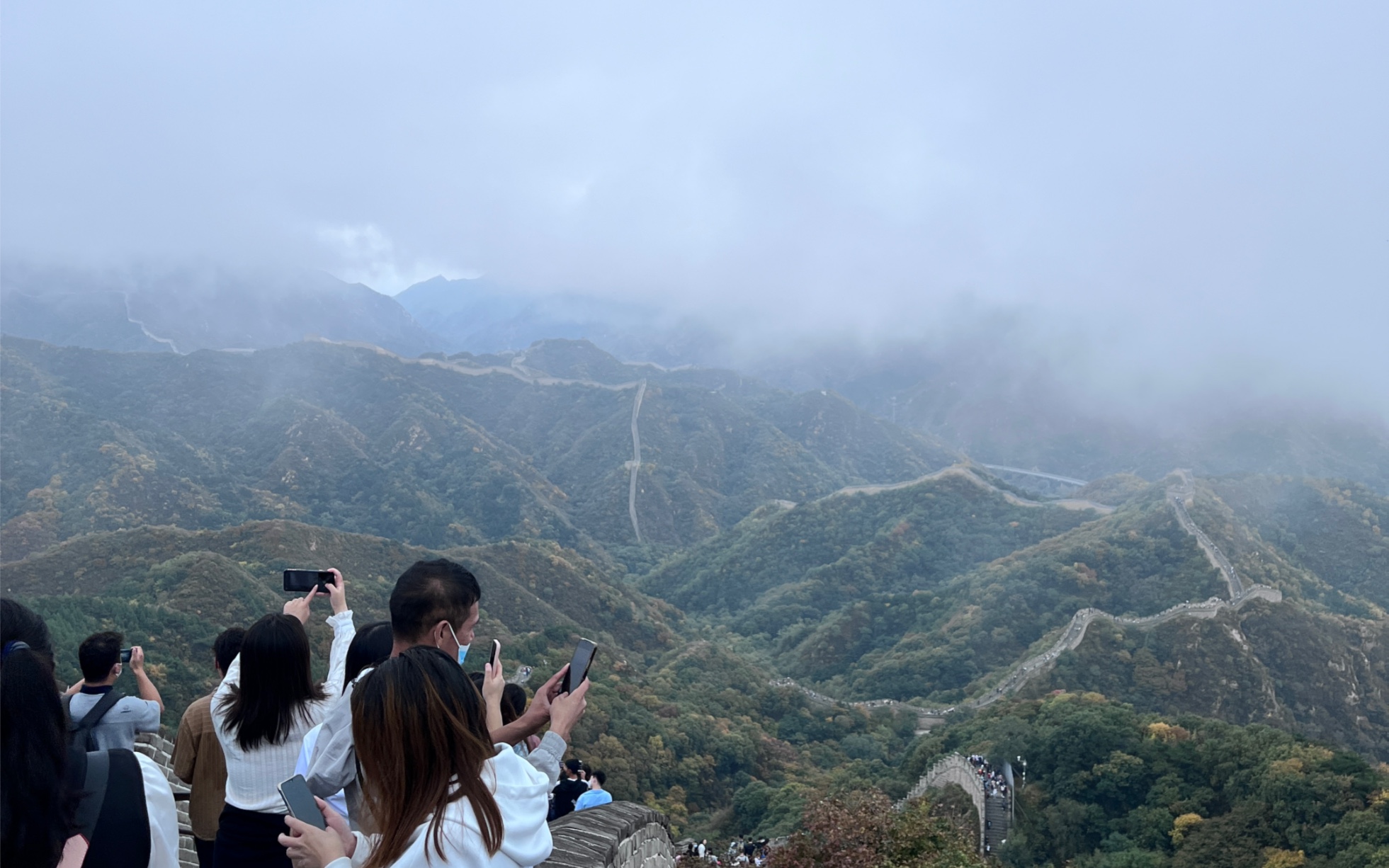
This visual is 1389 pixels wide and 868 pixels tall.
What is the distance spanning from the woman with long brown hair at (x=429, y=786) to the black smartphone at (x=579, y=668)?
77cm

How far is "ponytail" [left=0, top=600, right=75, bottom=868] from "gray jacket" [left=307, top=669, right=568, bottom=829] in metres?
0.89

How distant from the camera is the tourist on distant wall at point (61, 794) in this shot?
302 centimetres

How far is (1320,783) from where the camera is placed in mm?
16812

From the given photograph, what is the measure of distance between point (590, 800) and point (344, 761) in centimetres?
341

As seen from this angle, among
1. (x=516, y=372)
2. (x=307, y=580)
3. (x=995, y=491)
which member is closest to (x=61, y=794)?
(x=307, y=580)

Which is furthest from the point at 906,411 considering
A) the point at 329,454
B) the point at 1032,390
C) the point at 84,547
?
the point at 84,547

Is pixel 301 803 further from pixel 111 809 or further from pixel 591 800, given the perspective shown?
pixel 591 800

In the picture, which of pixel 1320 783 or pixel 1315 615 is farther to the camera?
pixel 1315 615

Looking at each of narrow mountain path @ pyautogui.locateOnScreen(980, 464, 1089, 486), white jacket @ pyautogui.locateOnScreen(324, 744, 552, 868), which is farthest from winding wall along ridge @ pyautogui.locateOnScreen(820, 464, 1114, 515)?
white jacket @ pyautogui.locateOnScreen(324, 744, 552, 868)

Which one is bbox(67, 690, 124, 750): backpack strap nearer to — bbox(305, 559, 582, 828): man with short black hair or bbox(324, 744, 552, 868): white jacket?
bbox(305, 559, 582, 828): man with short black hair

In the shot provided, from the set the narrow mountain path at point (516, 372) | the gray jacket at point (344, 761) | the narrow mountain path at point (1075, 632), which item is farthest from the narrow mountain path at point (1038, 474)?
the gray jacket at point (344, 761)

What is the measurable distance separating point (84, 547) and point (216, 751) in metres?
35.8

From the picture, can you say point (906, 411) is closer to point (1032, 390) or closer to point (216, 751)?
point (1032, 390)

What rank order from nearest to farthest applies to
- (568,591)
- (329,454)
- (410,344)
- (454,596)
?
(454,596) < (568,591) < (329,454) < (410,344)
